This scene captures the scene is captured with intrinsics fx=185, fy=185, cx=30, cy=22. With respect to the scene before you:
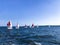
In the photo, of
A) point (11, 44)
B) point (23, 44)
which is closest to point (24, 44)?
point (23, 44)

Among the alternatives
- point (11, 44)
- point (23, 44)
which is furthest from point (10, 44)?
point (23, 44)

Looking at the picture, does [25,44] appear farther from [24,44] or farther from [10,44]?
[10,44]

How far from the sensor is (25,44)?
29109 millimetres

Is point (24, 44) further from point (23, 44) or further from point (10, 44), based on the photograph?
point (10, 44)

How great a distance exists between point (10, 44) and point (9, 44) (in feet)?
0.54

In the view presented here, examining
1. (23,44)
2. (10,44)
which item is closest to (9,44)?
(10,44)

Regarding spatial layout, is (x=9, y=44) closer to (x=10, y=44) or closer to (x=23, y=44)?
(x=10, y=44)

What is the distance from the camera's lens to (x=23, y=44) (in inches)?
1147

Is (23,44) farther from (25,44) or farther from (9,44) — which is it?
(9,44)

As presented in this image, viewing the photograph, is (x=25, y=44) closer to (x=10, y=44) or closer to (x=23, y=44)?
(x=23, y=44)

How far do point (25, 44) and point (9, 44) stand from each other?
266 centimetres

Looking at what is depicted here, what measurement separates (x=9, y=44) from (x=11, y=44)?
30 cm

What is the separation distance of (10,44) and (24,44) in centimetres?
237
